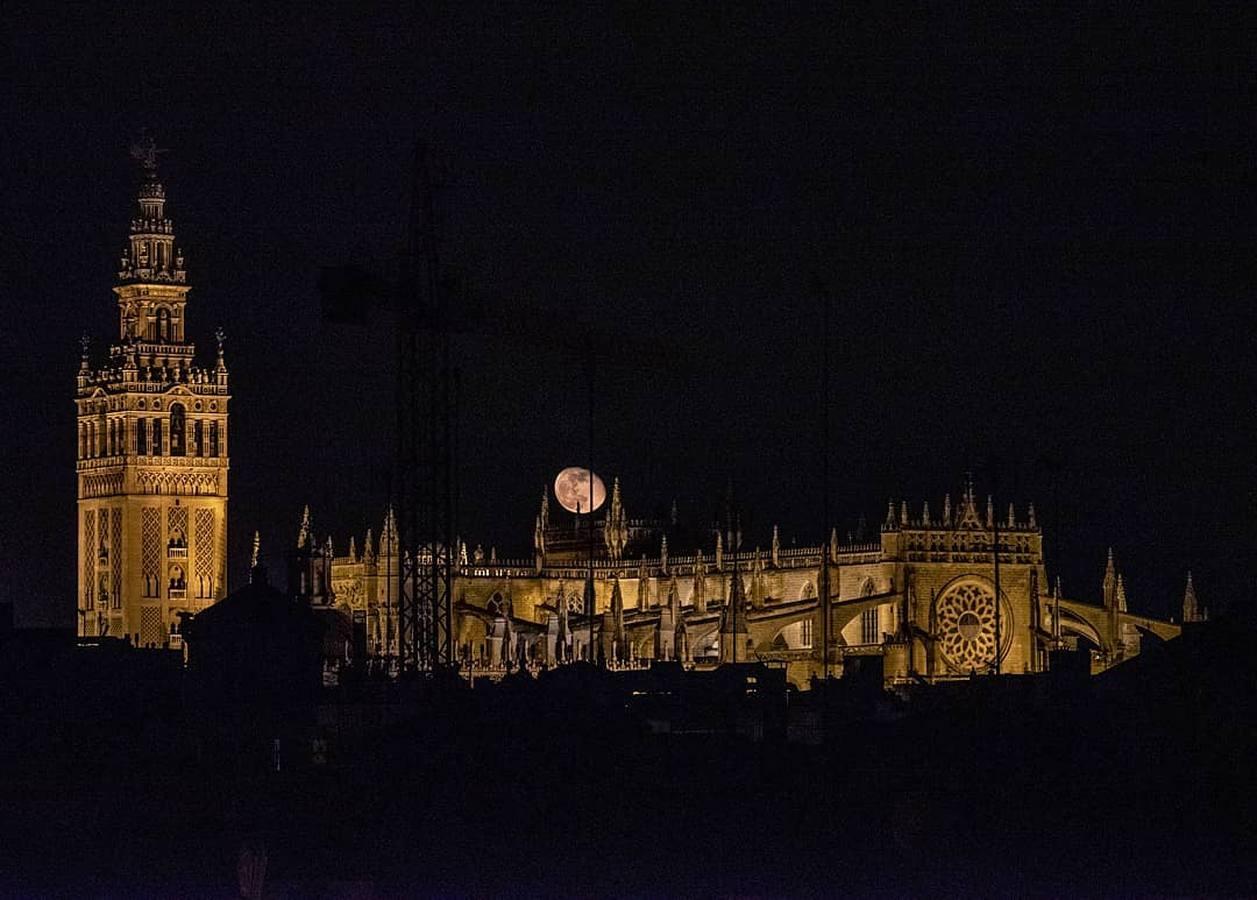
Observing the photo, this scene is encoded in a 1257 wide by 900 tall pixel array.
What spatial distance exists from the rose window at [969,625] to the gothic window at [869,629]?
2854mm

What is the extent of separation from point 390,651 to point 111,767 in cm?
7748

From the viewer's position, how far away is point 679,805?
101m

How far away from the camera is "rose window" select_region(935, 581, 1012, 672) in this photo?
189m

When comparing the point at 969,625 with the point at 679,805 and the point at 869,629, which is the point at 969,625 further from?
the point at 679,805

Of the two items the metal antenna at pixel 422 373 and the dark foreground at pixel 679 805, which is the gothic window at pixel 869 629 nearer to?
the metal antenna at pixel 422 373

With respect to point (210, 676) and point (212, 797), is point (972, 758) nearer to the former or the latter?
point (212, 797)

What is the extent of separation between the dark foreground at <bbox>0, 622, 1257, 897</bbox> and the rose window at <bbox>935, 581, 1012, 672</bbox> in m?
72.7

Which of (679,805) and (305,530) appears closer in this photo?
(679,805)

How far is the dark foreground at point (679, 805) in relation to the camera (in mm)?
94000

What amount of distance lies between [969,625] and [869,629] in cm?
422

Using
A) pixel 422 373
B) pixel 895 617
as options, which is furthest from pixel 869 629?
pixel 422 373

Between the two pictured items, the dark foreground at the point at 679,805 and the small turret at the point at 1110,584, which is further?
the small turret at the point at 1110,584

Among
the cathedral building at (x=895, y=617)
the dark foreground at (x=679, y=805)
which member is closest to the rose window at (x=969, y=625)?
the cathedral building at (x=895, y=617)

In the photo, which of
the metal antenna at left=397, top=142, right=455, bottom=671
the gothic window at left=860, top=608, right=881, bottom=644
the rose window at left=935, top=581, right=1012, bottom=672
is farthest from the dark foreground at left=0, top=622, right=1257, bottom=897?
the gothic window at left=860, top=608, right=881, bottom=644
